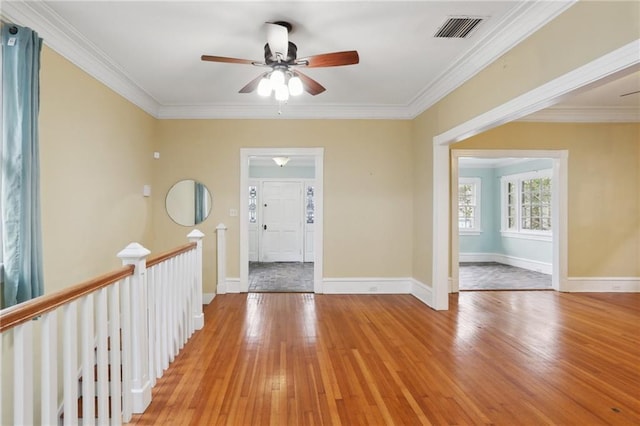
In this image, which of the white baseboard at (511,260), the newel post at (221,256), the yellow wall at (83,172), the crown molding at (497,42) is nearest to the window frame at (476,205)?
the white baseboard at (511,260)

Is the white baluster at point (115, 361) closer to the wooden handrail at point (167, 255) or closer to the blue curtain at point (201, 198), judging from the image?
the wooden handrail at point (167, 255)

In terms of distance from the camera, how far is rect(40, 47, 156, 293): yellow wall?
9.08ft

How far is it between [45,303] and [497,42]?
3583 mm

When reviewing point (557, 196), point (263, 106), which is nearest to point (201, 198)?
point (263, 106)

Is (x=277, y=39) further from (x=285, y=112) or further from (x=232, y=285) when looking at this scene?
(x=232, y=285)

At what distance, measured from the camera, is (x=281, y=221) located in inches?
339

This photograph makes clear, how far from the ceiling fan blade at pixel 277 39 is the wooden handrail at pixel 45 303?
2006 millimetres

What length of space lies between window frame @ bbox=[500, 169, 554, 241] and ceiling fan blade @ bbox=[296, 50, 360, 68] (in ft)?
19.7

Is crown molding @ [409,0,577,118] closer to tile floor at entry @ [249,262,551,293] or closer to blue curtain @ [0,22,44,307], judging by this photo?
tile floor at entry @ [249,262,551,293]

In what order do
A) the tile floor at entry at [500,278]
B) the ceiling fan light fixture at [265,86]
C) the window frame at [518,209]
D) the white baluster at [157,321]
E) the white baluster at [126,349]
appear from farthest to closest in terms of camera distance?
the window frame at [518,209] → the tile floor at entry at [500,278] → the ceiling fan light fixture at [265,86] → the white baluster at [157,321] → the white baluster at [126,349]

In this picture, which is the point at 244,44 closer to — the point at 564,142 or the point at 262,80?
the point at 262,80

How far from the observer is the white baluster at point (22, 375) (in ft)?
4.01

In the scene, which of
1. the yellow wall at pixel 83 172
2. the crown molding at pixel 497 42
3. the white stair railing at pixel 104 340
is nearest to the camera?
the white stair railing at pixel 104 340

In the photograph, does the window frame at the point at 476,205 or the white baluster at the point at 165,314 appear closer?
the white baluster at the point at 165,314
